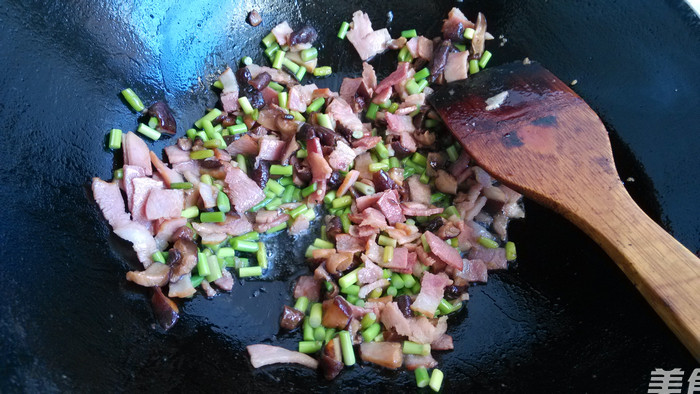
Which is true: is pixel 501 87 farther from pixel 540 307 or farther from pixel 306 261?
pixel 306 261

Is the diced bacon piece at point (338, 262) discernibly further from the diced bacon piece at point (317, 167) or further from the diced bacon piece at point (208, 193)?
the diced bacon piece at point (208, 193)

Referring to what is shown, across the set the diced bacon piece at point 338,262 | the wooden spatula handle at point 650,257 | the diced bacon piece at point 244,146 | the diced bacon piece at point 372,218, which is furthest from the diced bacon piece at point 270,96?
the wooden spatula handle at point 650,257

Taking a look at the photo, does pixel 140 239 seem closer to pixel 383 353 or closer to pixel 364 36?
pixel 383 353

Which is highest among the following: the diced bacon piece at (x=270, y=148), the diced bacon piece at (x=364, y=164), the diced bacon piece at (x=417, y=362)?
the diced bacon piece at (x=270, y=148)

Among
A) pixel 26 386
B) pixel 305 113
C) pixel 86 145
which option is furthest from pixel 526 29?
pixel 26 386

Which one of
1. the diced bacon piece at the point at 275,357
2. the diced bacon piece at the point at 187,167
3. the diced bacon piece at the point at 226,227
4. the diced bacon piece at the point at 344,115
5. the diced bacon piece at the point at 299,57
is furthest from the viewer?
the diced bacon piece at the point at 299,57

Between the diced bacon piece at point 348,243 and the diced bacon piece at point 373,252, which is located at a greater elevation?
Answer: the diced bacon piece at point 348,243
